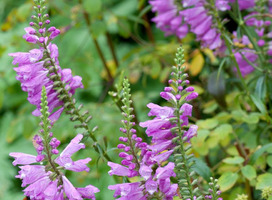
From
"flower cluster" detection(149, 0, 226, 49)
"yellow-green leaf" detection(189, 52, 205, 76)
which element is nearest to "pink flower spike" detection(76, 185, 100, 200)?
"flower cluster" detection(149, 0, 226, 49)

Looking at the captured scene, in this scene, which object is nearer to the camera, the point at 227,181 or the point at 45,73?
the point at 45,73

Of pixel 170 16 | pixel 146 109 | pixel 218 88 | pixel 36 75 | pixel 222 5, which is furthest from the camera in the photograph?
pixel 146 109

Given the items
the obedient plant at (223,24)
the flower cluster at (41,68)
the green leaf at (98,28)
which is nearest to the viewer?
the flower cluster at (41,68)

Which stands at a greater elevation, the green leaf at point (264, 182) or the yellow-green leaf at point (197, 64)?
the yellow-green leaf at point (197, 64)

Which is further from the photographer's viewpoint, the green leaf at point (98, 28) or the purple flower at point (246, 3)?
the green leaf at point (98, 28)

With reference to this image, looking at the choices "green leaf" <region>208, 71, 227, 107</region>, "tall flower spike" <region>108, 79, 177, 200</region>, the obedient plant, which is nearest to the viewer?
"tall flower spike" <region>108, 79, 177, 200</region>

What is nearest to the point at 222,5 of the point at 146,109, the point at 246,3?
the point at 246,3

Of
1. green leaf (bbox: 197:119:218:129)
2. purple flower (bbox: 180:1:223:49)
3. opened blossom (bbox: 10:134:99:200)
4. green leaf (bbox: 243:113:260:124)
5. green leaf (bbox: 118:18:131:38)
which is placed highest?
green leaf (bbox: 118:18:131:38)

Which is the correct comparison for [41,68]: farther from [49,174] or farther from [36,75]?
[49,174]

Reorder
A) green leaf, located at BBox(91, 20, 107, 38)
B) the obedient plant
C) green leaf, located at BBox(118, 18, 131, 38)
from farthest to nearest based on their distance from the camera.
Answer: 1. green leaf, located at BBox(118, 18, 131, 38)
2. green leaf, located at BBox(91, 20, 107, 38)
3. the obedient plant

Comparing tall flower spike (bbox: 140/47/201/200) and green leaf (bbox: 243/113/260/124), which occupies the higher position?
tall flower spike (bbox: 140/47/201/200)

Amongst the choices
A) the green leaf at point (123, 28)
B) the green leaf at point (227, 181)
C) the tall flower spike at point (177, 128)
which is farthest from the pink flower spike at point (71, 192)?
the green leaf at point (123, 28)

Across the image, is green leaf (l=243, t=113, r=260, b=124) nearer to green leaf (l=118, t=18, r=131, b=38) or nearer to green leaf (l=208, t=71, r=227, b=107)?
green leaf (l=208, t=71, r=227, b=107)

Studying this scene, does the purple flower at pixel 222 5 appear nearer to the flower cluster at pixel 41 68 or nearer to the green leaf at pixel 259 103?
the green leaf at pixel 259 103
